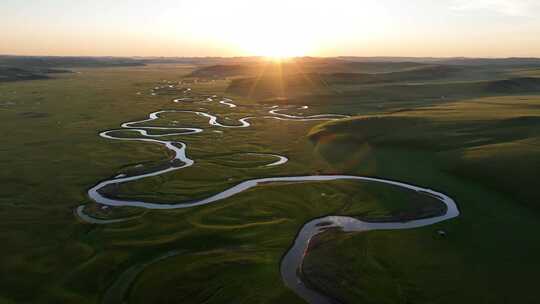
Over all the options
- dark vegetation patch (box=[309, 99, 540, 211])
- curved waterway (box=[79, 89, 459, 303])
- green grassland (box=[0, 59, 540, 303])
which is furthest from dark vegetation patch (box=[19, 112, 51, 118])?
dark vegetation patch (box=[309, 99, 540, 211])

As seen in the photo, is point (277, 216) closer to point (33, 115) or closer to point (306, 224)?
point (306, 224)

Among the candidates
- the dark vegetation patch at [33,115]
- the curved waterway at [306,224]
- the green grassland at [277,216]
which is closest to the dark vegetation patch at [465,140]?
the green grassland at [277,216]

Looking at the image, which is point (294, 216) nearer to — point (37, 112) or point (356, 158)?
point (356, 158)

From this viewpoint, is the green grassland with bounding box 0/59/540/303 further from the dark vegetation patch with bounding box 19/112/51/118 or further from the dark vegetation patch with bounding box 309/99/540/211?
the dark vegetation patch with bounding box 19/112/51/118

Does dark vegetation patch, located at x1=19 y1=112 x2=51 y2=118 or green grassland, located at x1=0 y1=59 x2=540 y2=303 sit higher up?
dark vegetation patch, located at x1=19 y1=112 x2=51 y2=118

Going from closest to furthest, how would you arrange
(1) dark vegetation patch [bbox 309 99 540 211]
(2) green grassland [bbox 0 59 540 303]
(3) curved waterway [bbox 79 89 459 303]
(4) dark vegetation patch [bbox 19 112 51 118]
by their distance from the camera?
1. (2) green grassland [bbox 0 59 540 303]
2. (3) curved waterway [bbox 79 89 459 303]
3. (1) dark vegetation patch [bbox 309 99 540 211]
4. (4) dark vegetation patch [bbox 19 112 51 118]

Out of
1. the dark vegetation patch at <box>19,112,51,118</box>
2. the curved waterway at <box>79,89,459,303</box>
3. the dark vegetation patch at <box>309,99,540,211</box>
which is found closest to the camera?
the curved waterway at <box>79,89,459,303</box>

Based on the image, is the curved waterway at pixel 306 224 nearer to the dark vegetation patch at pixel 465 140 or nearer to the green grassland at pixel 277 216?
the green grassland at pixel 277 216

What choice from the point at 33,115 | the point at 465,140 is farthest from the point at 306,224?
the point at 33,115

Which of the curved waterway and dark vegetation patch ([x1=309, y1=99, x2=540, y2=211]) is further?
dark vegetation patch ([x1=309, y1=99, x2=540, y2=211])

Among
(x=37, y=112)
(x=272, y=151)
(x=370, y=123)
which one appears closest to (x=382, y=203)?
(x=272, y=151)
